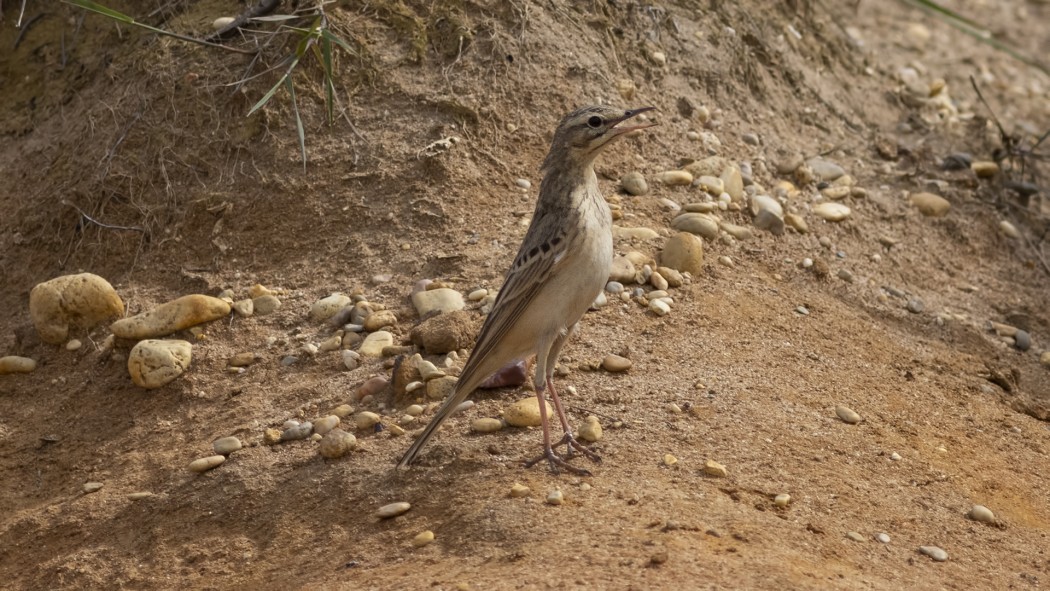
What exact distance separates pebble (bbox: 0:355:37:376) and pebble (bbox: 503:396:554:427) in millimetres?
3387

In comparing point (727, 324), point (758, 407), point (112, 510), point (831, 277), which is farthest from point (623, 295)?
point (112, 510)

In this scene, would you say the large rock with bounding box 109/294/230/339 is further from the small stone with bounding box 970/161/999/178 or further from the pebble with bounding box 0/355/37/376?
the small stone with bounding box 970/161/999/178

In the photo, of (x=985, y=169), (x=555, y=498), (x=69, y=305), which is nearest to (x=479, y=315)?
(x=555, y=498)

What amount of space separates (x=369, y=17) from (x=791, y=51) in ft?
12.7

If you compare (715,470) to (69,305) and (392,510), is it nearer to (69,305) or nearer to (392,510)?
(392,510)

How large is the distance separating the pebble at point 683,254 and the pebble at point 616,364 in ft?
3.51

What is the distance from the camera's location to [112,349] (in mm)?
7406

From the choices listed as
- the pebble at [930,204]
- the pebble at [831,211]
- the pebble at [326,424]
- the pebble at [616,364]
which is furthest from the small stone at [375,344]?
the pebble at [930,204]

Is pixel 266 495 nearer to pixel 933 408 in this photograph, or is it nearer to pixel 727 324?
pixel 727 324

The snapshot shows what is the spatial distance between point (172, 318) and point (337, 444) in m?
1.92

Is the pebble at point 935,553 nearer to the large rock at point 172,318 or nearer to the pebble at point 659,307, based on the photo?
the pebble at point 659,307

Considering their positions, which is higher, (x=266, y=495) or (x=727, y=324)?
(x=727, y=324)

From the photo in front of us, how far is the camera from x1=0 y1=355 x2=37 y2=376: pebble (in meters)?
7.48

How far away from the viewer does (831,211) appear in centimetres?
869
